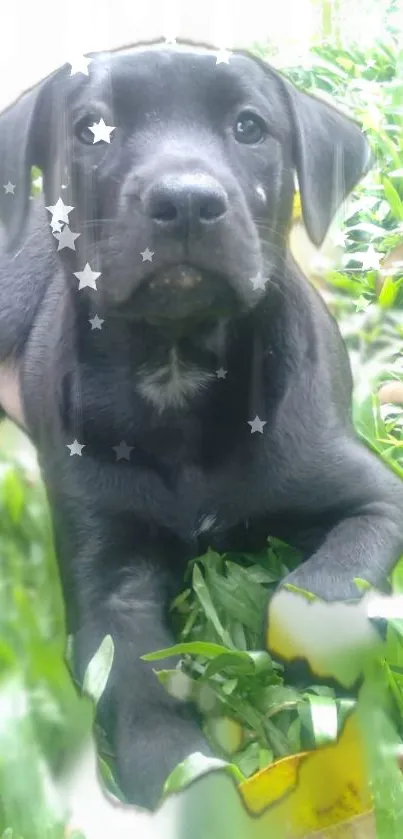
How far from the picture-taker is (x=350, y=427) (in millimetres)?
1072

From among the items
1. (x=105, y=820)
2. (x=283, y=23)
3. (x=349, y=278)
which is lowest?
(x=105, y=820)

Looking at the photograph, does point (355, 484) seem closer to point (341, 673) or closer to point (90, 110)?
point (341, 673)

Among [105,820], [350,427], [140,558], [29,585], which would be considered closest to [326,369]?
[350,427]

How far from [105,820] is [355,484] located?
1.52 ft

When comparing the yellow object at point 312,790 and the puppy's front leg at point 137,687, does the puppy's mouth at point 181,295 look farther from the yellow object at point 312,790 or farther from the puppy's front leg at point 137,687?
the yellow object at point 312,790

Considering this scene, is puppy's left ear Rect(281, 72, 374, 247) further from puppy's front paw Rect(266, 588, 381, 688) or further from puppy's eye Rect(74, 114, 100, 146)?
puppy's front paw Rect(266, 588, 381, 688)

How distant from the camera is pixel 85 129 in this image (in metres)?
0.96

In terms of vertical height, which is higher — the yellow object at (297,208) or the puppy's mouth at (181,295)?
the yellow object at (297,208)

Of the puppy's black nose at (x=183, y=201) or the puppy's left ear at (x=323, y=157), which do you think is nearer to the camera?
the puppy's black nose at (x=183, y=201)

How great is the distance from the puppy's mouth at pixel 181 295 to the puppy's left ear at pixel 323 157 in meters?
0.13

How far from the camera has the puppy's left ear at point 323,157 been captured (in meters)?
1.00

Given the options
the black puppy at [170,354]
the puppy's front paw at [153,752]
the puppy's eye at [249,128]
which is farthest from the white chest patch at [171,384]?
the puppy's front paw at [153,752]

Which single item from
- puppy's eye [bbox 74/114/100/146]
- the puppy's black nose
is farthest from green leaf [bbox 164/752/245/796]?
puppy's eye [bbox 74/114/100/146]

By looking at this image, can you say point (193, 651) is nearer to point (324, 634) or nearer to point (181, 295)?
point (324, 634)
